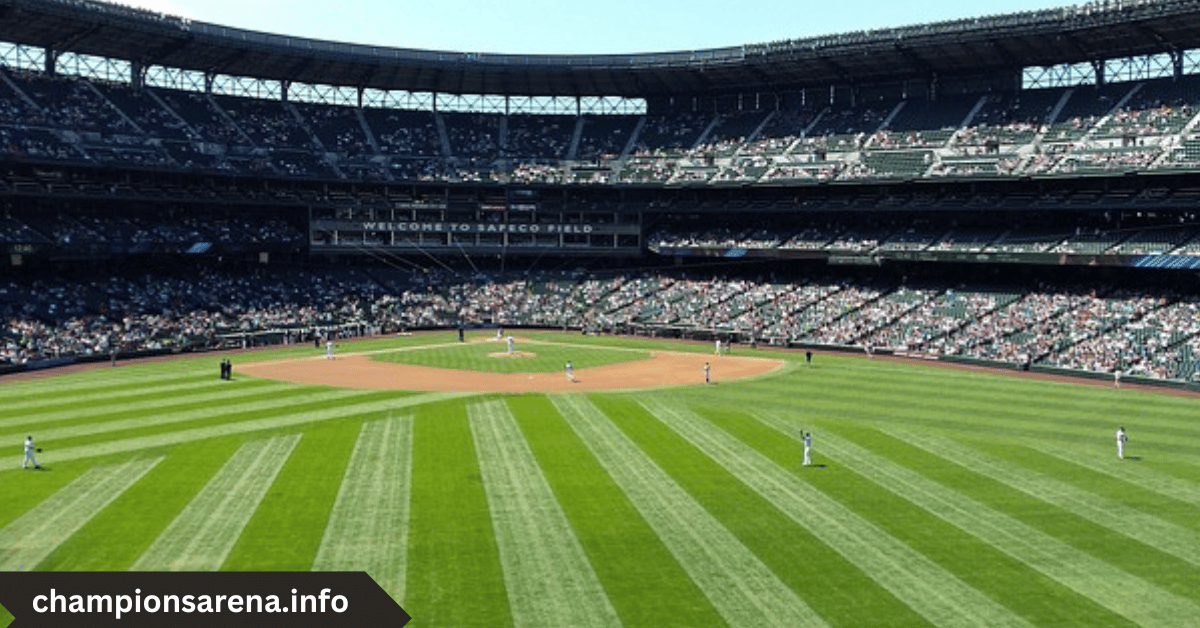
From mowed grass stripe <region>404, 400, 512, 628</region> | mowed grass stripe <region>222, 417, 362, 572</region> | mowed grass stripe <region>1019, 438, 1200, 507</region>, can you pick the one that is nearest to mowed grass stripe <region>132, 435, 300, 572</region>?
mowed grass stripe <region>222, 417, 362, 572</region>

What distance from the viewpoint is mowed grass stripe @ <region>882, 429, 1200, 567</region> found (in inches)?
857

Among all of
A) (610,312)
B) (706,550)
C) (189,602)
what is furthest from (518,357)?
(189,602)

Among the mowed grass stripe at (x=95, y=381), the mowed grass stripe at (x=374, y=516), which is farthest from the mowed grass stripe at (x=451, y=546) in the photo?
the mowed grass stripe at (x=95, y=381)

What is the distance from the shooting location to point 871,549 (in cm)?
2133

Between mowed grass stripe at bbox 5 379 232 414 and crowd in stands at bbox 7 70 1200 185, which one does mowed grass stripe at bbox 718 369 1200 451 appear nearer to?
crowd in stands at bbox 7 70 1200 185

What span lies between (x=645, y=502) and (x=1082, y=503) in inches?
478

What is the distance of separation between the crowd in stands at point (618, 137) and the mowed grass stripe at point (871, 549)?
45893mm

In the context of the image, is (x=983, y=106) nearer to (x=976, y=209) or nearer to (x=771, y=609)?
(x=976, y=209)

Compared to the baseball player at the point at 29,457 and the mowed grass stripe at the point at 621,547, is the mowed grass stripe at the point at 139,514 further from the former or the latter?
the mowed grass stripe at the point at 621,547

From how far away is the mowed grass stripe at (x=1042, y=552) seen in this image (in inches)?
705

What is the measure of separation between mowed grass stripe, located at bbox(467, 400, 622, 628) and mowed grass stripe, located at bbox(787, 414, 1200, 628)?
32.5ft

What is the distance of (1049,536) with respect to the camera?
22250 millimetres

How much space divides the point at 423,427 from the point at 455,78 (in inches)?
2536

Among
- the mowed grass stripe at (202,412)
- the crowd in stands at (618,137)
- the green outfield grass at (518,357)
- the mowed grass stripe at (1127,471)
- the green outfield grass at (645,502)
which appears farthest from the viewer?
the crowd in stands at (618,137)
